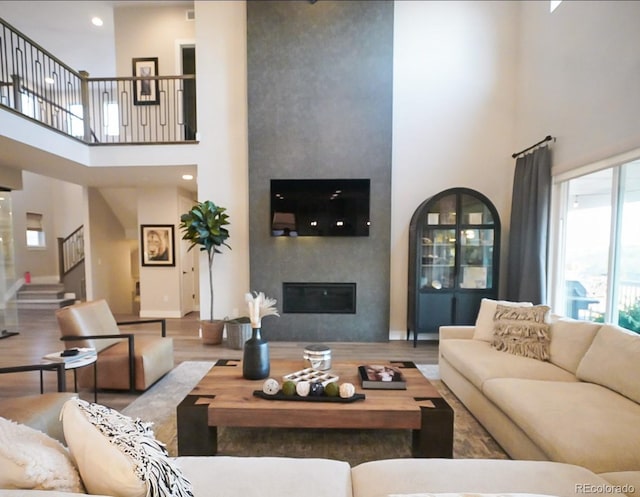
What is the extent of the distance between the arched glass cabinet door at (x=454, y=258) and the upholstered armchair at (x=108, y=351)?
3.33 metres

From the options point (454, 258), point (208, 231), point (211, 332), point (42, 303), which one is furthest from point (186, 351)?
point (42, 303)

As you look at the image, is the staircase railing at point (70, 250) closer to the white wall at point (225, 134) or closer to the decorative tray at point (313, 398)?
the white wall at point (225, 134)

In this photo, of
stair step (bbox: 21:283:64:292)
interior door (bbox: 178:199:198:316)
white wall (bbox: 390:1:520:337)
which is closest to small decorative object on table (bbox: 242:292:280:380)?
white wall (bbox: 390:1:520:337)

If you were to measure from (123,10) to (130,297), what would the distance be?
5.86 meters

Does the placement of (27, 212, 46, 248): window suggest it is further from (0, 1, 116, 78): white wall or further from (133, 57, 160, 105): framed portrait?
(133, 57, 160, 105): framed portrait

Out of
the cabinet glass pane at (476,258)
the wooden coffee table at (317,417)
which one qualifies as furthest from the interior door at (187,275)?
the cabinet glass pane at (476,258)

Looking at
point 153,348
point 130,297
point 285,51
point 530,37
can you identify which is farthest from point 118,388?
point 530,37

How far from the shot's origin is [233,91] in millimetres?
4652

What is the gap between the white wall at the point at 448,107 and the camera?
4602 millimetres

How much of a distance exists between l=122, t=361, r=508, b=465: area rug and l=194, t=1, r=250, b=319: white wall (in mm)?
2291

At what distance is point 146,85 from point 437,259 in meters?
5.89

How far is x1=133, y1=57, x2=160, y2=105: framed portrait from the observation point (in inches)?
218

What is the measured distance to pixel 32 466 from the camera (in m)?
0.91

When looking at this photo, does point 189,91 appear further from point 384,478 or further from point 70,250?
point 384,478
